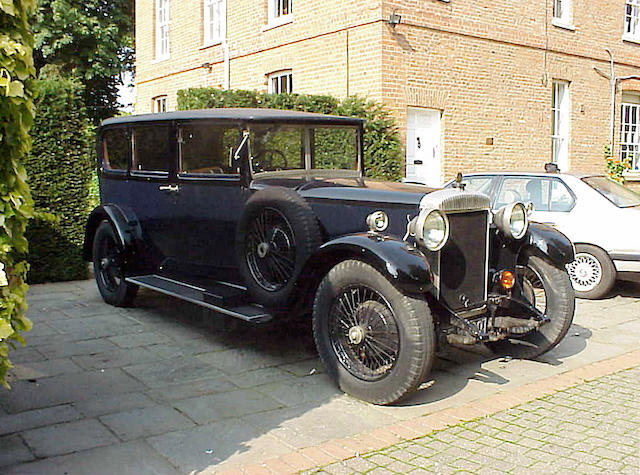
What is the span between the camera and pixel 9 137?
9.96 ft

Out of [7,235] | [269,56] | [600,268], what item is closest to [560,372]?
[600,268]

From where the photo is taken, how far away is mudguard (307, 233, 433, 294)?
4371 millimetres

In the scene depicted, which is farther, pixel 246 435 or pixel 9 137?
pixel 246 435

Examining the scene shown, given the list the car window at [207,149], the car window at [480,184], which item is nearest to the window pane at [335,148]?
the car window at [207,149]

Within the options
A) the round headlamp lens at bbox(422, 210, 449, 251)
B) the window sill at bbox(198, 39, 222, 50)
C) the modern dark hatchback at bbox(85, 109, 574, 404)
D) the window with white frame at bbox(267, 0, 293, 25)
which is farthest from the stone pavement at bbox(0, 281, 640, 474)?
the window sill at bbox(198, 39, 222, 50)

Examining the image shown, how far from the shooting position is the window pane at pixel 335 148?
6297 mm

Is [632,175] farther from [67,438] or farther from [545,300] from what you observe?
[67,438]

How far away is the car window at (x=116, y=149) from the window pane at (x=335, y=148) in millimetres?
2179

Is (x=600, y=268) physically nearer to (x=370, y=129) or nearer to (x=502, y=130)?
(x=370, y=129)

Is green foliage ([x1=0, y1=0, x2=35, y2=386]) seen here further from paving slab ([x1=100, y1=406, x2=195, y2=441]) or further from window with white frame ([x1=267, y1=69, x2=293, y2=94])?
window with white frame ([x1=267, y1=69, x2=293, y2=94])

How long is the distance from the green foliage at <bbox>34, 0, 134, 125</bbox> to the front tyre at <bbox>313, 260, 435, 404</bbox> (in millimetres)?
20470

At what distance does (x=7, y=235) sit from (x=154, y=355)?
2780mm

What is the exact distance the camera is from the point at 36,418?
168 inches

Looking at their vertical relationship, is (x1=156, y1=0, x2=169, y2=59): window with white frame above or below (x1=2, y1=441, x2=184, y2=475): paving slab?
above
